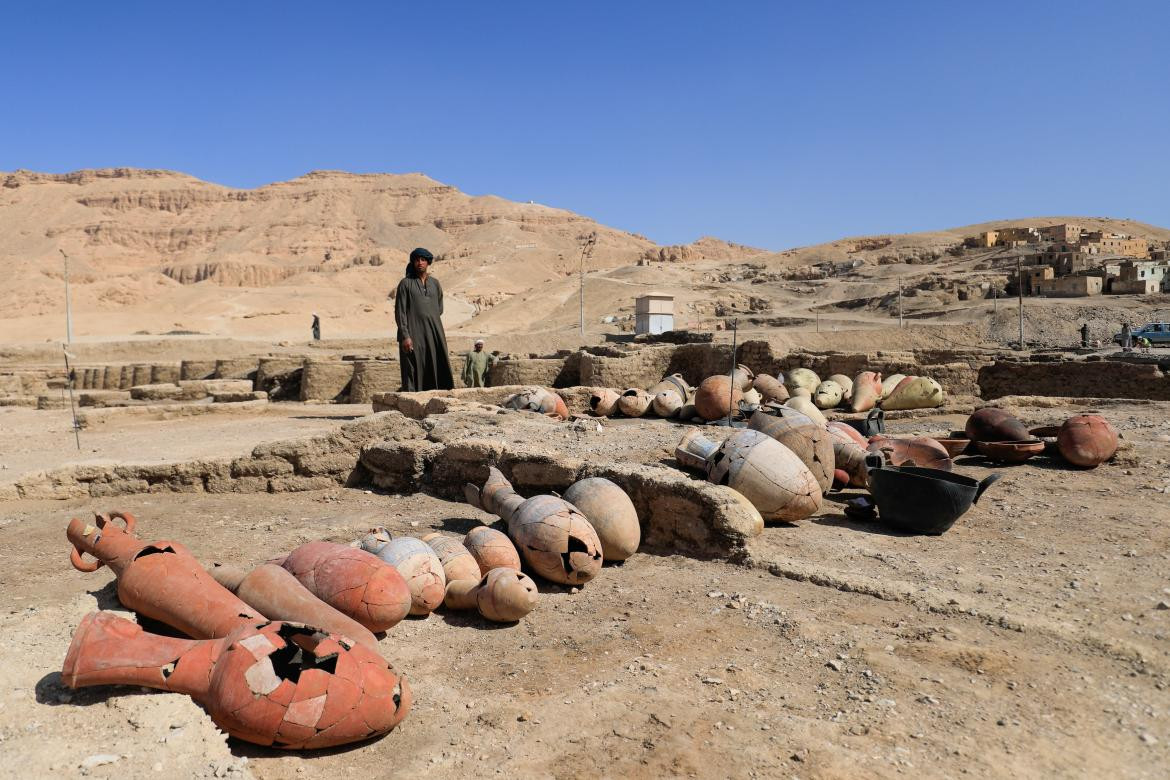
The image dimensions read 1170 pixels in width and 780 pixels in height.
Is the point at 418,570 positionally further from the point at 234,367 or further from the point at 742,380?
the point at 234,367

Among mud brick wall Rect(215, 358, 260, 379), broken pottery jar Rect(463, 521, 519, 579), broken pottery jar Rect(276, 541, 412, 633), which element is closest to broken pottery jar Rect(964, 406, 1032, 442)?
broken pottery jar Rect(463, 521, 519, 579)

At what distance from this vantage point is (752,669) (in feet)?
10.3

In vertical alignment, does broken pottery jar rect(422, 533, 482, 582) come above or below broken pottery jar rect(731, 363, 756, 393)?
below

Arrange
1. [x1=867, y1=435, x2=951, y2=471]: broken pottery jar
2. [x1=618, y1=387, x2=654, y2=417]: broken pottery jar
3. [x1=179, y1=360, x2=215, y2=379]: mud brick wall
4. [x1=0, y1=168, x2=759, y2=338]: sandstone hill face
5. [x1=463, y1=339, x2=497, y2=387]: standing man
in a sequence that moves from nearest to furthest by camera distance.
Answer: [x1=867, y1=435, x2=951, y2=471]: broken pottery jar
[x1=618, y1=387, x2=654, y2=417]: broken pottery jar
[x1=463, y1=339, x2=497, y2=387]: standing man
[x1=179, y1=360, x2=215, y2=379]: mud brick wall
[x1=0, y1=168, x2=759, y2=338]: sandstone hill face

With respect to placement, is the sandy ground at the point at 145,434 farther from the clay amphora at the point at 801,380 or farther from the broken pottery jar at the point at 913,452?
the clay amphora at the point at 801,380

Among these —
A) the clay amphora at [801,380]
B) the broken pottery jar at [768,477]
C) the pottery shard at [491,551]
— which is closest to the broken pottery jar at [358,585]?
the pottery shard at [491,551]

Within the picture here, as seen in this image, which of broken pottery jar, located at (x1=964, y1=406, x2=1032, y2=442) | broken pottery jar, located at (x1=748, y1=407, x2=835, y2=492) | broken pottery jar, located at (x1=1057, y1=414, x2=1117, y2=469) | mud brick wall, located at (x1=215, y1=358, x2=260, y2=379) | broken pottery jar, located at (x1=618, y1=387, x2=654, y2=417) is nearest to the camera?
broken pottery jar, located at (x1=748, y1=407, x2=835, y2=492)

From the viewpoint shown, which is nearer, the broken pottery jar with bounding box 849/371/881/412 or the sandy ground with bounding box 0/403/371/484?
the sandy ground with bounding box 0/403/371/484

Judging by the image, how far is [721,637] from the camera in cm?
345

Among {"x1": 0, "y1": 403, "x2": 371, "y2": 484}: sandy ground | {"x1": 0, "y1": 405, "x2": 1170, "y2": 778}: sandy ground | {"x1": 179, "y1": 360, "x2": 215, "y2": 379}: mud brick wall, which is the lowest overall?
{"x1": 0, "y1": 405, "x2": 1170, "y2": 778}: sandy ground

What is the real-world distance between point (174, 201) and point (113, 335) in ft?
267

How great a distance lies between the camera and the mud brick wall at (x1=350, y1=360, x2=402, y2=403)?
1399cm

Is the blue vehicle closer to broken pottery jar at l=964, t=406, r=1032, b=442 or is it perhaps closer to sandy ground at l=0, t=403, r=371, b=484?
broken pottery jar at l=964, t=406, r=1032, b=442

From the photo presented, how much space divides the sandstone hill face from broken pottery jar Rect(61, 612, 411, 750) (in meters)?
36.8
